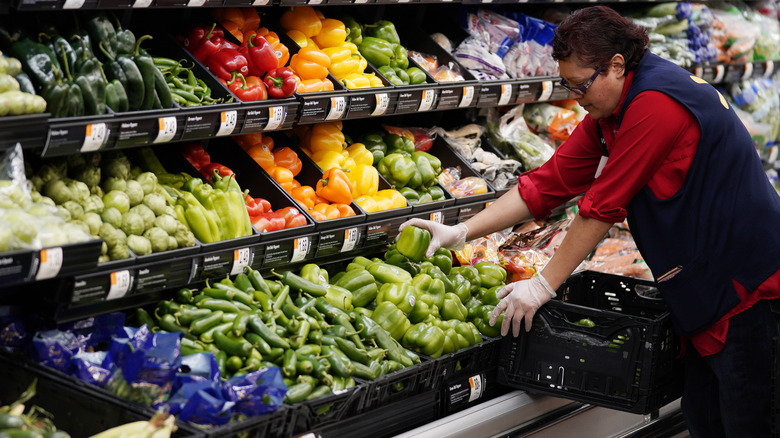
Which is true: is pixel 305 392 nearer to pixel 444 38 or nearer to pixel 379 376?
pixel 379 376

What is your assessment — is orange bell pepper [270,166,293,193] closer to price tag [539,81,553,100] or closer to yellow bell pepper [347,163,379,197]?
yellow bell pepper [347,163,379,197]

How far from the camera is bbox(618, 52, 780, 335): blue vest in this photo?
285cm

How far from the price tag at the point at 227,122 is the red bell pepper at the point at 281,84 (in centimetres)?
31

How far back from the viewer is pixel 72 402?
7.86ft

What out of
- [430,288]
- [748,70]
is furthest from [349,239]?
[748,70]

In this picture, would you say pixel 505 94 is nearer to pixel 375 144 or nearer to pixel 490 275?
pixel 375 144

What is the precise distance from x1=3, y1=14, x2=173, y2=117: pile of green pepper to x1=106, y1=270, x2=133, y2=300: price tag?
512 millimetres

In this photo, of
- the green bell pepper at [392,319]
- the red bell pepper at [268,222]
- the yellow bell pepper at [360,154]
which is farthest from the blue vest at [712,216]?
the yellow bell pepper at [360,154]

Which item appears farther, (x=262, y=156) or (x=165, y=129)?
(x=262, y=156)

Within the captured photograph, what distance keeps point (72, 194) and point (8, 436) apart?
93 centimetres

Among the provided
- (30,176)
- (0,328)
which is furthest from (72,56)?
(0,328)

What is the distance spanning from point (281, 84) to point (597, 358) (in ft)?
5.27

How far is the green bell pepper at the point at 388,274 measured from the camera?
3.48 meters

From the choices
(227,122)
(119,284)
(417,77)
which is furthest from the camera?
(417,77)
